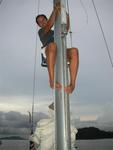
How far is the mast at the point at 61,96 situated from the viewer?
5.24m

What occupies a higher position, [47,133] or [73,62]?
[73,62]

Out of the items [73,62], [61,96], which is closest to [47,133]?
[61,96]

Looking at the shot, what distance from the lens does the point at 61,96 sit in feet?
17.8

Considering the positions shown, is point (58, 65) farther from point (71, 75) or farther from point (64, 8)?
point (64, 8)

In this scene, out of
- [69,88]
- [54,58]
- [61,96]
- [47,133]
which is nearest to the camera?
[61,96]

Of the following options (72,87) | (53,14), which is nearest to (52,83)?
(72,87)

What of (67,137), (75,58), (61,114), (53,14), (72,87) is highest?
(53,14)

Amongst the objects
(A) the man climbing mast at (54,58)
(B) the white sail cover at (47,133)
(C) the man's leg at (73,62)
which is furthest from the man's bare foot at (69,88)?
(B) the white sail cover at (47,133)

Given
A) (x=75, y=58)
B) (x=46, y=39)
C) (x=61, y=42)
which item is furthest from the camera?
(x=46, y=39)

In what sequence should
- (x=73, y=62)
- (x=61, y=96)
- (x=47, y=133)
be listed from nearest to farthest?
(x=61, y=96), (x=73, y=62), (x=47, y=133)

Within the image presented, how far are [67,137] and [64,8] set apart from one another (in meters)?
2.12

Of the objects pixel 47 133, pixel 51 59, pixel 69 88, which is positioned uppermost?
pixel 51 59

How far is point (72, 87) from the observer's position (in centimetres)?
566

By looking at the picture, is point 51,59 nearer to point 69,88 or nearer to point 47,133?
point 69,88
